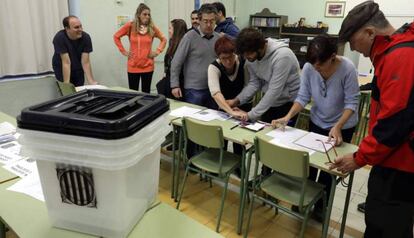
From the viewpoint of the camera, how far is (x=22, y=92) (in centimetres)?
358

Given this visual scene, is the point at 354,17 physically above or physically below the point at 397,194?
above

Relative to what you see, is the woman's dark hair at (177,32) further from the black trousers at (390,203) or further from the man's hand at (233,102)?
the black trousers at (390,203)

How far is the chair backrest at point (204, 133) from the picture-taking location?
2.08 m

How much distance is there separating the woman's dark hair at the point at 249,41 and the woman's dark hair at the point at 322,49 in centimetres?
42

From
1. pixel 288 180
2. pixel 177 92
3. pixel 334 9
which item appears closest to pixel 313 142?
pixel 288 180

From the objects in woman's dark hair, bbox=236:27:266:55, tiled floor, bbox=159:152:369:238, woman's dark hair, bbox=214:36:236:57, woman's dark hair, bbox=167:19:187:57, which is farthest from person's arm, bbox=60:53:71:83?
woman's dark hair, bbox=236:27:266:55

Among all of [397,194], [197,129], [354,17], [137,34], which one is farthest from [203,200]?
[137,34]

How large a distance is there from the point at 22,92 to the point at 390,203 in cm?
379

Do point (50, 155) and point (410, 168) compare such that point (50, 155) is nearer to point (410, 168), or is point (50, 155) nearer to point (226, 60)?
point (410, 168)

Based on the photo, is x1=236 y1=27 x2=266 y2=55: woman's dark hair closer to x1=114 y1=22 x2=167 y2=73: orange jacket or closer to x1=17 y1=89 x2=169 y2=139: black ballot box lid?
x1=17 y1=89 x2=169 y2=139: black ballot box lid

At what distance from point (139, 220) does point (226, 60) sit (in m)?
1.67

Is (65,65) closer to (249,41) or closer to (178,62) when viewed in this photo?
(178,62)

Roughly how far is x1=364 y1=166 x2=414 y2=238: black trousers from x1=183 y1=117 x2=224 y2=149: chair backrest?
0.97 meters

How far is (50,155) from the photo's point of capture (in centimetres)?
81
